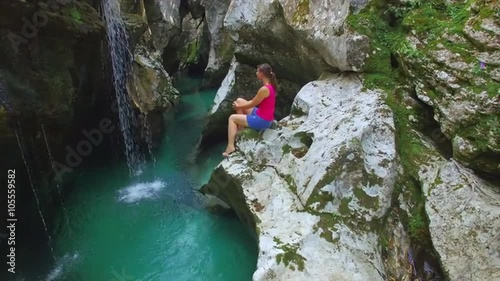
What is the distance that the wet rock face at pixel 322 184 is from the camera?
225 inches

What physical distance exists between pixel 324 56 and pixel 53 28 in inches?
221

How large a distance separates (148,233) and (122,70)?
18.6 ft

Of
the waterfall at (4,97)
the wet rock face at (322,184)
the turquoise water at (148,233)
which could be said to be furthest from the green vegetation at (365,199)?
the waterfall at (4,97)

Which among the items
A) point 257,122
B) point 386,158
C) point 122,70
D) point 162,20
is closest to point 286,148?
point 257,122

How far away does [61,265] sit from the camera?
7703mm

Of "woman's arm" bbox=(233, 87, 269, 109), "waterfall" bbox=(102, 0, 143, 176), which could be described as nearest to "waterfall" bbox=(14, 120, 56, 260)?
"waterfall" bbox=(102, 0, 143, 176)

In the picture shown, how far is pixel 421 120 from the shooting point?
22.9 ft

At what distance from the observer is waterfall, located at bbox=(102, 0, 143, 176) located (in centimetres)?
1184

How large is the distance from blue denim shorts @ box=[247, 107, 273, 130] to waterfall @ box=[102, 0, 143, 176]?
209 inches

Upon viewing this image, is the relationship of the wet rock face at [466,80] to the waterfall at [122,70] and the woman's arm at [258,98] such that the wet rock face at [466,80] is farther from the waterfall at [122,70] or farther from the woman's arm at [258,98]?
the waterfall at [122,70]

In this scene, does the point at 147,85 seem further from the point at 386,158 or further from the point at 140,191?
the point at 386,158

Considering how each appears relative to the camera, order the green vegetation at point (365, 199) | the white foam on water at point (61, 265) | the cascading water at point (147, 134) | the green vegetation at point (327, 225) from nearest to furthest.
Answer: the green vegetation at point (327, 225) → the green vegetation at point (365, 199) → the white foam on water at point (61, 265) → the cascading water at point (147, 134)

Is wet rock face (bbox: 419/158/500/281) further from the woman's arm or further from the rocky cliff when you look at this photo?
the woman's arm

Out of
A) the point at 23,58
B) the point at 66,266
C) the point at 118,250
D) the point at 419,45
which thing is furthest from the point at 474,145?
the point at 23,58
